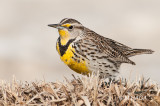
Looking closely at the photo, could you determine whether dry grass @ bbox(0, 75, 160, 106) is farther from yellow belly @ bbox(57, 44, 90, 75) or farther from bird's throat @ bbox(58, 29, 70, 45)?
bird's throat @ bbox(58, 29, 70, 45)

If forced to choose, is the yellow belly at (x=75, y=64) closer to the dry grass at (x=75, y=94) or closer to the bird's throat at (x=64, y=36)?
the bird's throat at (x=64, y=36)

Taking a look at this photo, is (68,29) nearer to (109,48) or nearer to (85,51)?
(85,51)

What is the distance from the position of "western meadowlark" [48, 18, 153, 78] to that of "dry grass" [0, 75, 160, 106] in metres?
2.02

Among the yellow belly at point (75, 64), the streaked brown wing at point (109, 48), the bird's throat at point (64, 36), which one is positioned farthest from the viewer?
the streaked brown wing at point (109, 48)

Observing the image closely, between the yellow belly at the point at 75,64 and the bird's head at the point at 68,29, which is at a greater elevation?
the bird's head at the point at 68,29

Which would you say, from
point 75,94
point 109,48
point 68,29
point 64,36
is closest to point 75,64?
point 64,36

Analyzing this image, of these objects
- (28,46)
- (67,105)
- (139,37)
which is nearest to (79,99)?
(67,105)

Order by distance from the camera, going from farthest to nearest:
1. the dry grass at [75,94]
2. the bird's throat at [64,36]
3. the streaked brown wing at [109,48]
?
the streaked brown wing at [109,48] < the bird's throat at [64,36] < the dry grass at [75,94]

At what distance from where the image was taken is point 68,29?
6.82 m

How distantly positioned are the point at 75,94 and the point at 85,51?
8.93 ft

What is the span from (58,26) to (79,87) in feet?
8.62

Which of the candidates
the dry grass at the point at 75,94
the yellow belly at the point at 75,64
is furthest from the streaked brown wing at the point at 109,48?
the dry grass at the point at 75,94

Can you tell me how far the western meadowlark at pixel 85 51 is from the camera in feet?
20.6

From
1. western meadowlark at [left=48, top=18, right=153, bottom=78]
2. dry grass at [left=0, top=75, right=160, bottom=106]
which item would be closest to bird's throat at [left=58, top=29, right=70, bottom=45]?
western meadowlark at [left=48, top=18, right=153, bottom=78]
